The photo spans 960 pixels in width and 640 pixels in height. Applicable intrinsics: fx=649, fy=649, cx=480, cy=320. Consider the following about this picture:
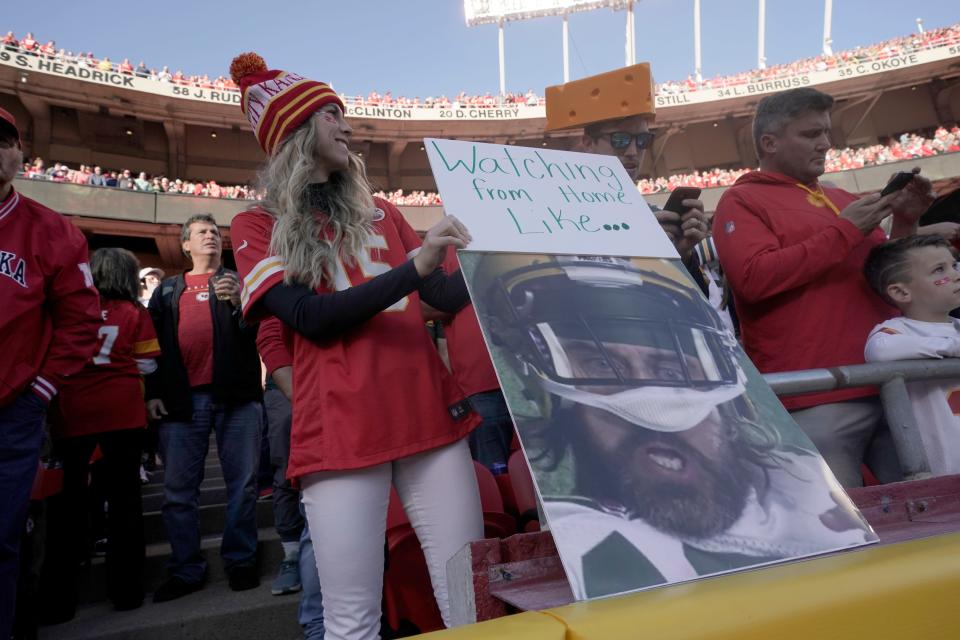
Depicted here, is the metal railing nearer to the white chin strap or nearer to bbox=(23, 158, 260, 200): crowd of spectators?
the white chin strap

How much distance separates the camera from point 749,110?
21.0 meters

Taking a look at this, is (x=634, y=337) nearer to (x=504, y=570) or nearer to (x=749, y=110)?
(x=504, y=570)

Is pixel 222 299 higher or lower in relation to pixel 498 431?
higher

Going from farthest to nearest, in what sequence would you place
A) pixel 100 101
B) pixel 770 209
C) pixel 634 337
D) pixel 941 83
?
pixel 941 83 < pixel 100 101 < pixel 770 209 < pixel 634 337

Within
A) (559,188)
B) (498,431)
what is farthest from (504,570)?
(498,431)

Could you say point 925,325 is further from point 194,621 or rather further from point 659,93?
point 659,93

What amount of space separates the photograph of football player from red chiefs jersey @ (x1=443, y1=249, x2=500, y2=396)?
4.18 feet

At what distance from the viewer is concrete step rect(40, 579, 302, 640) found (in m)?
2.37

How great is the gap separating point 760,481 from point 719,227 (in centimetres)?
117

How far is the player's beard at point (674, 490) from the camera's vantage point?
85cm

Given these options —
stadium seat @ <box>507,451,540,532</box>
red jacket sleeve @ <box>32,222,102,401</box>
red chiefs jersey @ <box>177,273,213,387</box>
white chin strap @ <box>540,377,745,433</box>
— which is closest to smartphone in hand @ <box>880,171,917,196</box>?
white chin strap @ <box>540,377,745,433</box>

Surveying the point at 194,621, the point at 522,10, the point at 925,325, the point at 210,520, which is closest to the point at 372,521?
the point at 925,325

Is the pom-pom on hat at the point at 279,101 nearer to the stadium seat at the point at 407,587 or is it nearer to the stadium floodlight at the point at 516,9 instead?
the stadium seat at the point at 407,587

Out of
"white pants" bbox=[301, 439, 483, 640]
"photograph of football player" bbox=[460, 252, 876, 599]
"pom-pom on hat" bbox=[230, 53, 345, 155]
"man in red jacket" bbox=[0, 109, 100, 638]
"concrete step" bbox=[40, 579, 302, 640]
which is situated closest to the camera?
"photograph of football player" bbox=[460, 252, 876, 599]
